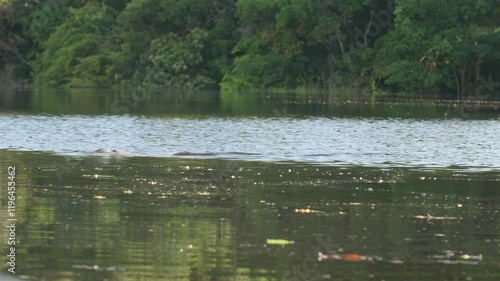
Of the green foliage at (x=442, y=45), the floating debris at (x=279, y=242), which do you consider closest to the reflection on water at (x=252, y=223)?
the floating debris at (x=279, y=242)

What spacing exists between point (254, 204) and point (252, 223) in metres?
2.13

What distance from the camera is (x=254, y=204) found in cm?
1684

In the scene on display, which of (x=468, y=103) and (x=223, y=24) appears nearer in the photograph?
(x=468, y=103)

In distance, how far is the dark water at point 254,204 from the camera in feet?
38.4

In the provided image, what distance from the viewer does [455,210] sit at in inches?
651

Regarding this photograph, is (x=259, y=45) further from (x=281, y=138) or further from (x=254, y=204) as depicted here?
(x=254, y=204)

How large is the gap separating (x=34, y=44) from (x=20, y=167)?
75.5 m

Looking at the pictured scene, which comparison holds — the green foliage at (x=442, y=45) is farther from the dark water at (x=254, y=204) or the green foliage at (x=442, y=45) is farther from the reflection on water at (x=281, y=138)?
the dark water at (x=254, y=204)

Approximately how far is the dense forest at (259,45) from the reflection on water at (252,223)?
4787cm

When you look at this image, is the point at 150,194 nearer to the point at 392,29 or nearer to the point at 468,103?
the point at 468,103

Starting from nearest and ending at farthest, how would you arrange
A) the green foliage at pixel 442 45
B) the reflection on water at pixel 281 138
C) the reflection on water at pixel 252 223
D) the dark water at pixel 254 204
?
the reflection on water at pixel 252 223
the dark water at pixel 254 204
the reflection on water at pixel 281 138
the green foliage at pixel 442 45

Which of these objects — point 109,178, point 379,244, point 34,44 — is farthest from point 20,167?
point 34,44

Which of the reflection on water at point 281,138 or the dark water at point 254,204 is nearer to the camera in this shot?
the dark water at point 254,204

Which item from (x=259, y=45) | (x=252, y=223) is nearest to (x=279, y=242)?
(x=252, y=223)
